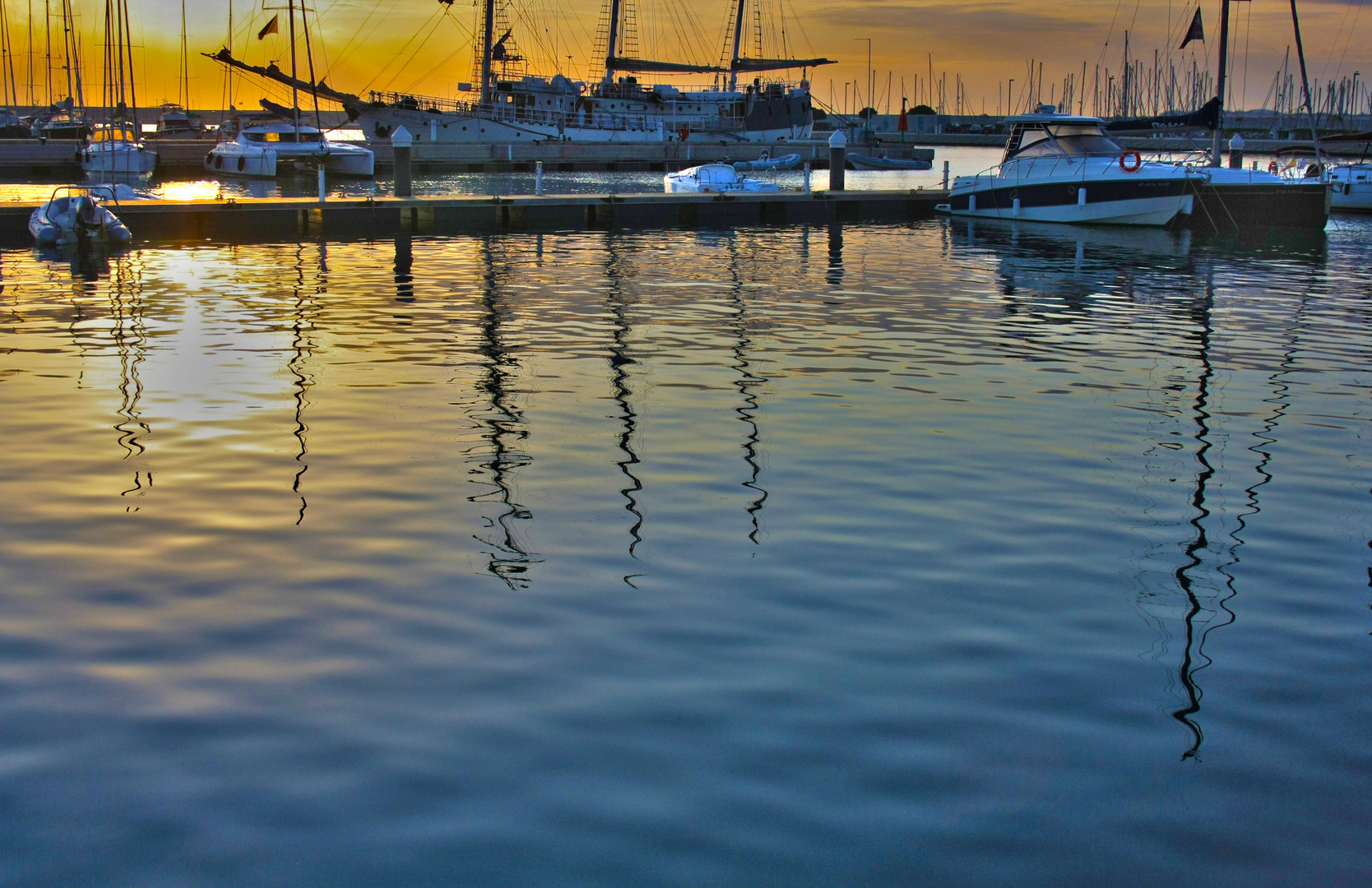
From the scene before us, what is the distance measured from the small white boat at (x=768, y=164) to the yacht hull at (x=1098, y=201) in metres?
38.4

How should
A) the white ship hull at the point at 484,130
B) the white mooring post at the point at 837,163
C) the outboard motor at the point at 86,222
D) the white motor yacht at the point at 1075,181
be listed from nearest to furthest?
the outboard motor at the point at 86,222 < the white motor yacht at the point at 1075,181 < the white mooring post at the point at 837,163 < the white ship hull at the point at 484,130

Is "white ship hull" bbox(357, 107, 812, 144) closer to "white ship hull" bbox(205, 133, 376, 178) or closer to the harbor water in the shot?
"white ship hull" bbox(205, 133, 376, 178)

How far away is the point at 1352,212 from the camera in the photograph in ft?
122

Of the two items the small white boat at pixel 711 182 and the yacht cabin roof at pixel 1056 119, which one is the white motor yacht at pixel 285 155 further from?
the yacht cabin roof at pixel 1056 119

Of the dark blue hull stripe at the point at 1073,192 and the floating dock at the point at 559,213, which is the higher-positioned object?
the dark blue hull stripe at the point at 1073,192

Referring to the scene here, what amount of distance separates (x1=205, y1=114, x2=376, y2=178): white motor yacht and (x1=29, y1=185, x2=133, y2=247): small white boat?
34.2 meters

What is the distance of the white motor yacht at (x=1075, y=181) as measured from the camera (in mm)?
29188

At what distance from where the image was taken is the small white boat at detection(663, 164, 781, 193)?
124ft

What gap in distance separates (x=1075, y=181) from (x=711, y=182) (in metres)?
12.2

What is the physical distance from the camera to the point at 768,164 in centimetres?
7131

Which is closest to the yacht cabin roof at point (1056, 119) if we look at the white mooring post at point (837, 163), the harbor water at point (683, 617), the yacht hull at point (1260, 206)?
the yacht hull at point (1260, 206)

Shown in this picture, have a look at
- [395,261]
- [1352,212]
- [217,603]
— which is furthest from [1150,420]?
[1352,212]

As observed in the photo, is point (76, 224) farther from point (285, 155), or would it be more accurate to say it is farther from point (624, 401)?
point (285, 155)

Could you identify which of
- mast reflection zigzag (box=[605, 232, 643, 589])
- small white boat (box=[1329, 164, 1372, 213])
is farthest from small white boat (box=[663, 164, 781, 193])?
mast reflection zigzag (box=[605, 232, 643, 589])
